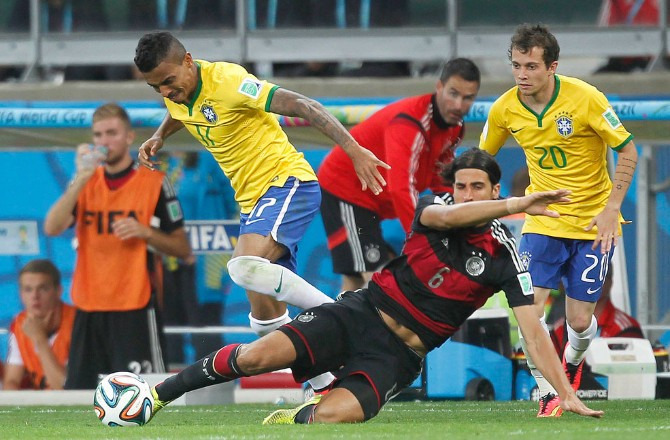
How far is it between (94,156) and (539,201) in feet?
15.5

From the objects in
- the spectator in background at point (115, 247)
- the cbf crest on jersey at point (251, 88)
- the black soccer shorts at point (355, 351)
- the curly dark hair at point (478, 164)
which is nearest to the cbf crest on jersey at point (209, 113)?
the cbf crest on jersey at point (251, 88)

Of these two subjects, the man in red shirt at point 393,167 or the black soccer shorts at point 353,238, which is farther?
the black soccer shorts at point 353,238

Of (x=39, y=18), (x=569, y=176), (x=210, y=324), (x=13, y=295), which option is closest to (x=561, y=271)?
(x=569, y=176)

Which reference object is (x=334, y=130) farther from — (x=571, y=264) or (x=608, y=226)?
(x=571, y=264)

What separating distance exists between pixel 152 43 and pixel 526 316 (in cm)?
247

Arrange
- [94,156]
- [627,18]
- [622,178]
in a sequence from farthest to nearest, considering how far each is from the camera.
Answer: [627,18]
[94,156]
[622,178]

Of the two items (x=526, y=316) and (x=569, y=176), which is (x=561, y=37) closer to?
(x=569, y=176)

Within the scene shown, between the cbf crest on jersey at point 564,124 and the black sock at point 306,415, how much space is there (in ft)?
7.08

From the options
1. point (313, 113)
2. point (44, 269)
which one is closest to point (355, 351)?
point (313, 113)

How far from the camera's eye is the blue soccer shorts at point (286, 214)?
731cm

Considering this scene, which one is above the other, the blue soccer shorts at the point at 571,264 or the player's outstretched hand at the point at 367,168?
the player's outstretched hand at the point at 367,168

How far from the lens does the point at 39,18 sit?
12.7 metres

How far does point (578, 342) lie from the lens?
760 cm

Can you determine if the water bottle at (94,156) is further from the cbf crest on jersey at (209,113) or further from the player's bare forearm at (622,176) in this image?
the player's bare forearm at (622,176)
